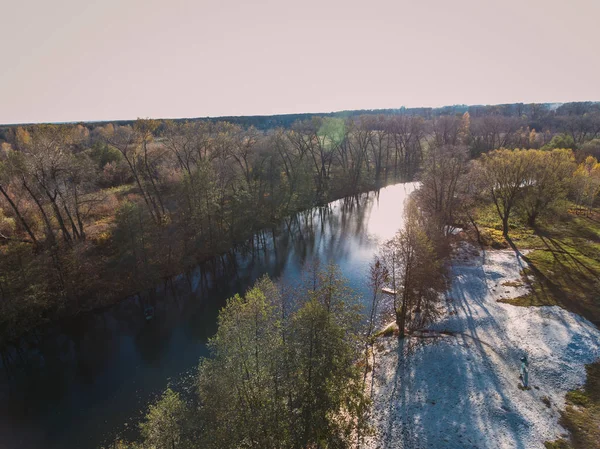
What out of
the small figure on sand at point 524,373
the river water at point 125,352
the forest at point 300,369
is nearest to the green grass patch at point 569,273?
the forest at point 300,369

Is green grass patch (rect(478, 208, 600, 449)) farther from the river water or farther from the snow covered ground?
the river water

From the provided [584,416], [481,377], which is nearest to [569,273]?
[584,416]

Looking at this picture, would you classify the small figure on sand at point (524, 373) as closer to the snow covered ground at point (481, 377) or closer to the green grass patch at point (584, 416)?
the snow covered ground at point (481, 377)

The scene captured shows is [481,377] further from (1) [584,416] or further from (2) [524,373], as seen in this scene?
(1) [584,416]

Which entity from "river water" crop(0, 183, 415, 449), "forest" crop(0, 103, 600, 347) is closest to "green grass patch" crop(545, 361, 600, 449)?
"river water" crop(0, 183, 415, 449)

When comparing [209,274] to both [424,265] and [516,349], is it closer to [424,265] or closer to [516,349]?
[424,265]

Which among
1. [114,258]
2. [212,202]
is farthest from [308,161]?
[114,258]
